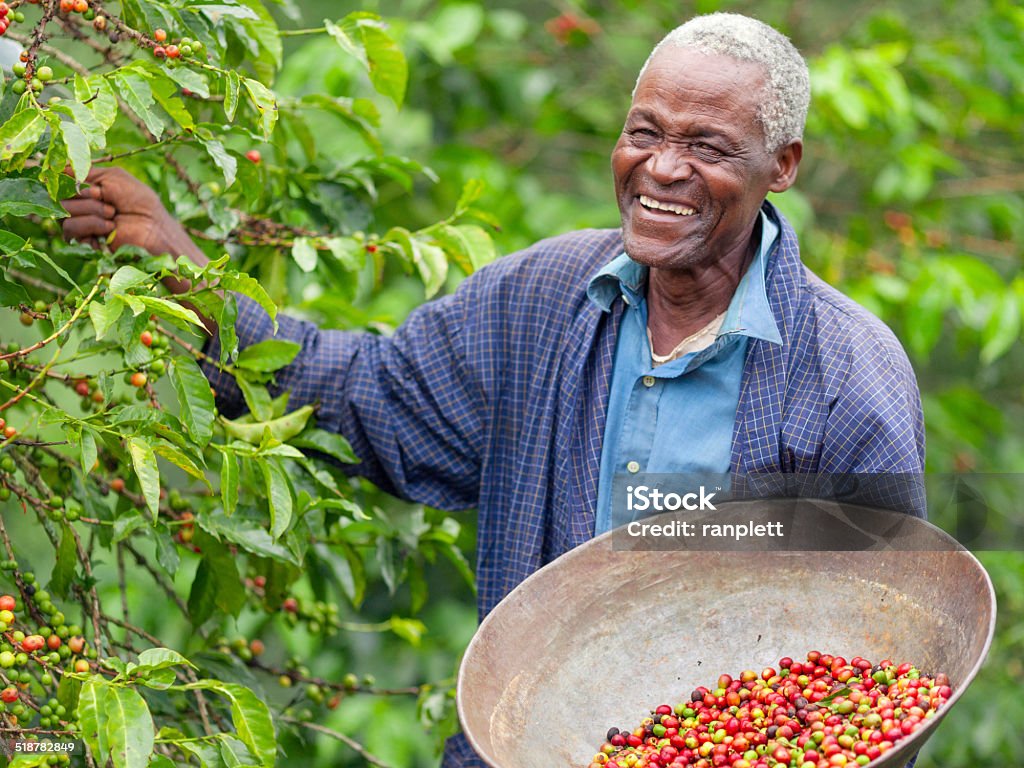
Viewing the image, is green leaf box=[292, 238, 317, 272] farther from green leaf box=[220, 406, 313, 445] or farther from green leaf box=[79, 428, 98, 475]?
green leaf box=[79, 428, 98, 475]

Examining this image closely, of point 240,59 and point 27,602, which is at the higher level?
point 240,59

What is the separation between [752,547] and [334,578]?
32.2 inches

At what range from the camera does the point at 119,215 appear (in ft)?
6.47

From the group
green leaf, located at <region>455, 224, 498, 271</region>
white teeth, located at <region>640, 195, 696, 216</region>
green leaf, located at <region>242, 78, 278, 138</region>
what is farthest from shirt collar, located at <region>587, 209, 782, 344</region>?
green leaf, located at <region>242, 78, 278, 138</region>

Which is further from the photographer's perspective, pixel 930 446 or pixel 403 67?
pixel 930 446

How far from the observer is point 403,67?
214cm

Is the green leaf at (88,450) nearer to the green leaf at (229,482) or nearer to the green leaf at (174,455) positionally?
the green leaf at (174,455)

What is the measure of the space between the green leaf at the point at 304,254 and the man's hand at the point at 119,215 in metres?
0.18

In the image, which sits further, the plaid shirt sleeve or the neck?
the plaid shirt sleeve

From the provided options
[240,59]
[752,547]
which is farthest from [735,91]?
[240,59]

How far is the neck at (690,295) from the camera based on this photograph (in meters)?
2.00

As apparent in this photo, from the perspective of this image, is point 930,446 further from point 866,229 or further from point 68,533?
point 68,533

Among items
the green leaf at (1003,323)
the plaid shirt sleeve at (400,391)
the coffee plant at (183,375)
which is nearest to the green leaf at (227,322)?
the coffee plant at (183,375)

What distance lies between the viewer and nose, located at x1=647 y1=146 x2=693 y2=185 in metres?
1.88
